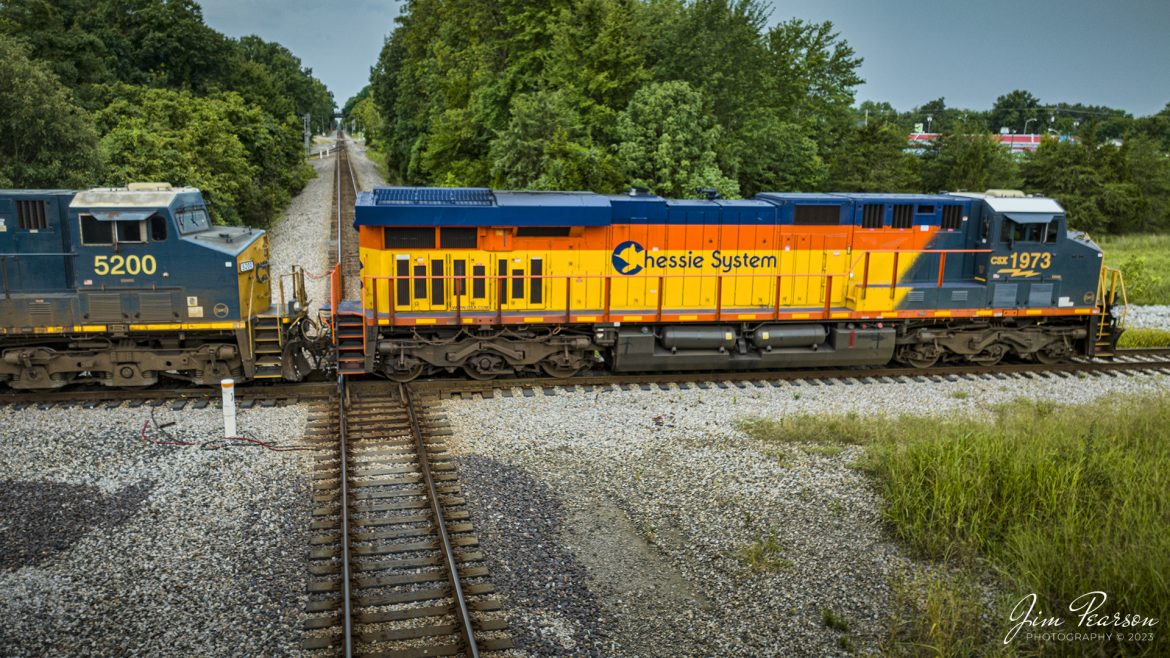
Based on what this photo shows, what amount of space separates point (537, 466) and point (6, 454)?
5.99 m

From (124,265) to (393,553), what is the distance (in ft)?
20.9

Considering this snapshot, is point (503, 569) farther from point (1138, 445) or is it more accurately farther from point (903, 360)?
point (903, 360)

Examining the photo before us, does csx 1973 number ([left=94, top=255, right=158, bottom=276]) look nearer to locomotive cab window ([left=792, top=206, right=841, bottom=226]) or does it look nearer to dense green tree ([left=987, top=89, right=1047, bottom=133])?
locomotive cab window ([left=792, top=206, right=841, bottom=226])

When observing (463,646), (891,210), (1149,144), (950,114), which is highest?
(950,114)

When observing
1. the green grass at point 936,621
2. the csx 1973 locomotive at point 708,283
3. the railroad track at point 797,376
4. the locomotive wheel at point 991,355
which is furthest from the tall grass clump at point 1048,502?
the locomotive wheel at point 991,355

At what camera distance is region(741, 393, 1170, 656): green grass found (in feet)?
18.5

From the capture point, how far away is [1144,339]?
1574 cm

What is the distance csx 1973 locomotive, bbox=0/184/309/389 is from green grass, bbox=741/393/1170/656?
23.5 ft

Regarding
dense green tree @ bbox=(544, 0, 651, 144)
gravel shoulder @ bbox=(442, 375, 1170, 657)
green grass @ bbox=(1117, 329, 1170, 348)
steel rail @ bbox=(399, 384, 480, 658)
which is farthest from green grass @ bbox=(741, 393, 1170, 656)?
dense green tree @ bbox=(544, 0, 651, 144)

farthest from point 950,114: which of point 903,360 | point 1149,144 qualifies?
point 903,360

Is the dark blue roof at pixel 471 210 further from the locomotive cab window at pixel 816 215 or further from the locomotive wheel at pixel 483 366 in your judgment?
the locomotive cab window at pixel 816 215

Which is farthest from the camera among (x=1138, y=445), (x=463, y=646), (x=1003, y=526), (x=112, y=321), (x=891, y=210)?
(x=891, y=210)

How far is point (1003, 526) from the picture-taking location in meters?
7.18

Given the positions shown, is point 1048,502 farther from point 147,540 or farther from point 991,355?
point 147,540
